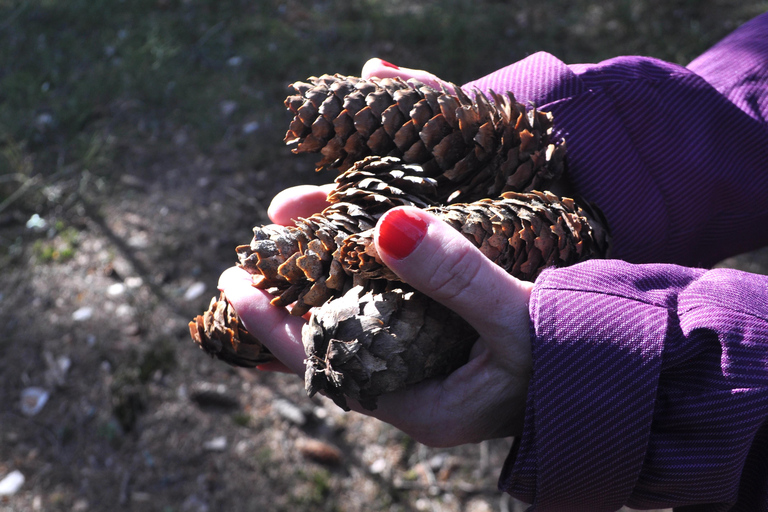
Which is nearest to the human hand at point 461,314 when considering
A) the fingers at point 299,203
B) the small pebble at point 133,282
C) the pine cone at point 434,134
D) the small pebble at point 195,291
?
the pine cone at point 434,134

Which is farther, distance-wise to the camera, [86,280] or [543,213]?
[86,280]

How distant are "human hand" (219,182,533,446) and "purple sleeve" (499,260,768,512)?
0.21 ft

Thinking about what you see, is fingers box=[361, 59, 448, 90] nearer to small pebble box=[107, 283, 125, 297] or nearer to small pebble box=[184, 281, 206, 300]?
small pebble box=[184, 281, 206, 300]

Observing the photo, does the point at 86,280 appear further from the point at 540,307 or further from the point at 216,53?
the point at 540,307

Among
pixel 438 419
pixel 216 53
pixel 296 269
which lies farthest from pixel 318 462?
pixel 216 53

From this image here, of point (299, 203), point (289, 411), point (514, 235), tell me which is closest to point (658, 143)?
point (514, 235)

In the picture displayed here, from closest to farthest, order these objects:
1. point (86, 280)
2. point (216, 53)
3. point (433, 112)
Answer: point (433, 112) → point (86, 280) → point (216, 53)

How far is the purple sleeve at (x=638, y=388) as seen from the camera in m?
0.90

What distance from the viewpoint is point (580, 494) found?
38.5 inches

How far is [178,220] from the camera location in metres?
2.97

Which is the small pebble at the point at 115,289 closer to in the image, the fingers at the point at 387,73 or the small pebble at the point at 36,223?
the small pebble at the point at 36,223

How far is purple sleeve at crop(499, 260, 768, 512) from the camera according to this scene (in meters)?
0.90

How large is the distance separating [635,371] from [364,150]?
2.18 ft

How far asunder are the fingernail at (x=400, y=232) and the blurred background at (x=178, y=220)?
149 centimetres
